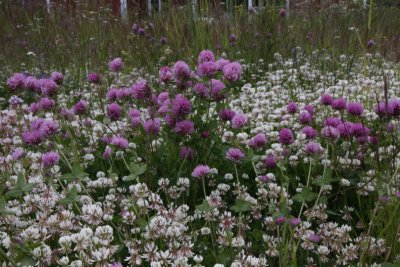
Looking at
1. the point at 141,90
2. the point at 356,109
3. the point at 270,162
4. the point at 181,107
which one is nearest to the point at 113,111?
the point at 141,90

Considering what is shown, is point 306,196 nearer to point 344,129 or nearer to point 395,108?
point 344,129

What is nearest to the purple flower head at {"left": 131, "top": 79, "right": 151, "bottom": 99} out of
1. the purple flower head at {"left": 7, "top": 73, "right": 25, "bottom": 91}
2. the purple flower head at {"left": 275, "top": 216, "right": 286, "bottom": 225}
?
the purple flower head at {"left": 7, "top": 73, "right": 25, "bottom": 91}

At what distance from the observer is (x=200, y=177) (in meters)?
2.05

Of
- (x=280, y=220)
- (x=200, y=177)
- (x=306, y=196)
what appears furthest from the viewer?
(x=200, y=177)

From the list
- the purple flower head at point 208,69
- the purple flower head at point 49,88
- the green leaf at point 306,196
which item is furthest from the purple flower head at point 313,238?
the purple flower head at point 49,88

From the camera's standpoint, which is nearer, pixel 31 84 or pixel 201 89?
pixel 201 89

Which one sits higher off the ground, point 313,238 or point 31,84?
point 31,84

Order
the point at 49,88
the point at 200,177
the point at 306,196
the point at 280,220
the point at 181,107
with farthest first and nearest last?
the point at 49,88 → the point at 181,107 → the point at 200,177 → the point at 306,196 → the point at 280,220

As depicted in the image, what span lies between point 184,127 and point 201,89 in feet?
0.71

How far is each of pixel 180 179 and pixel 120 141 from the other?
350mm

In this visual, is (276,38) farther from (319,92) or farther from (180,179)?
(180,179)

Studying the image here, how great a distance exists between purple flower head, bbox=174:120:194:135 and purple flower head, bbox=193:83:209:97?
179mm

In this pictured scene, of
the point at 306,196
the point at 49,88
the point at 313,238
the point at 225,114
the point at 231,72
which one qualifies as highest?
the point at 231,72

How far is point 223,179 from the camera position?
2383 millimetres
